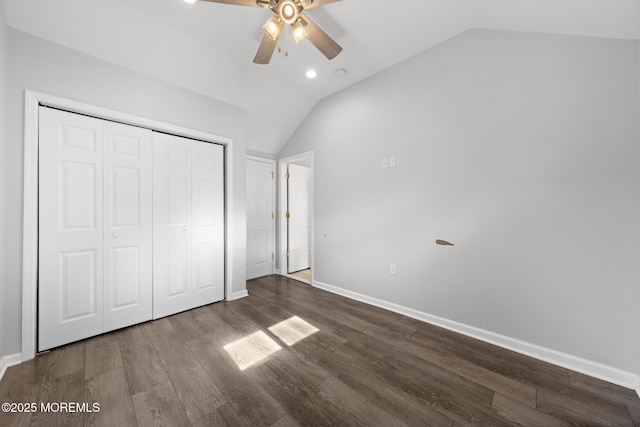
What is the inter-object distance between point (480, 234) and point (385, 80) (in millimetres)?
2032

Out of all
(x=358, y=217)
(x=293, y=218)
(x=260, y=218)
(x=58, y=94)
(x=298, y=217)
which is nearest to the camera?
(x=58, y=94)

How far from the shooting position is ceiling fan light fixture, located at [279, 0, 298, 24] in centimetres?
156

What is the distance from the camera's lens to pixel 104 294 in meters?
2.16

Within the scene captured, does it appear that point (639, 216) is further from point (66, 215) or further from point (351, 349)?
point (66, 215)

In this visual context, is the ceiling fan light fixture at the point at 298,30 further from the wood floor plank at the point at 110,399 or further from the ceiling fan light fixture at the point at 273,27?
the wood floor plank at the point at 110,399

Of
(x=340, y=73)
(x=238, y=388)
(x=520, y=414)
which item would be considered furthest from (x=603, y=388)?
(x=340, y=73)

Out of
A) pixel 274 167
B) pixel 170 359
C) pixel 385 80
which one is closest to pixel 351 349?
pixel 170 359

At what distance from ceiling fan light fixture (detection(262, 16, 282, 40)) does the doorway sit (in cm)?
230

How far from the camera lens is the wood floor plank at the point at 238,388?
1322 millimetres

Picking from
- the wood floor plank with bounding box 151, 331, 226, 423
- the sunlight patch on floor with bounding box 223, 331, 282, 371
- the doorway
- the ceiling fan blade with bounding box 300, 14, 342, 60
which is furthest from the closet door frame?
the doorway

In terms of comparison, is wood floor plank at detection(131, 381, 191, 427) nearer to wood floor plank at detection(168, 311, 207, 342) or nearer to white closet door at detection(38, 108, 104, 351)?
wood floor plank at detection(168, 311, 207, 342)

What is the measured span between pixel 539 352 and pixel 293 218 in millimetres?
3501

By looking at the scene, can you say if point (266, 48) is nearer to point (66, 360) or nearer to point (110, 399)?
point (110, 399)

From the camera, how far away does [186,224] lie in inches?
105
